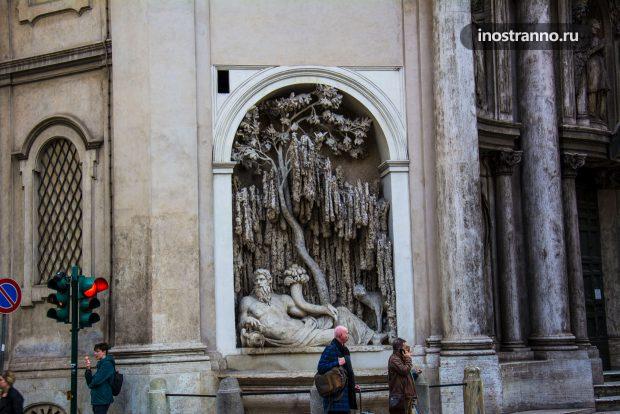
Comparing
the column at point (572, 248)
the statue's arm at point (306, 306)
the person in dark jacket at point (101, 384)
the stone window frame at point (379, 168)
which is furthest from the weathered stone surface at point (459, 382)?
the person in dark jacket at point (101, 384)

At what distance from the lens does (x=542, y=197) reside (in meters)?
19.3

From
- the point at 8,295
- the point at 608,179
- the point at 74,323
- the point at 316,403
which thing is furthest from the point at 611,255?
the point at 8,295

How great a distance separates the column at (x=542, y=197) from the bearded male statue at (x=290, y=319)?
143 inches

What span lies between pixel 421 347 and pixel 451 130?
129 inches

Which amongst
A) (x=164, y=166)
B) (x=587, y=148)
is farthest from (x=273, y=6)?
(x=587, y=148)

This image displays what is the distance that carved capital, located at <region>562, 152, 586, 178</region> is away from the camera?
20.0 metres

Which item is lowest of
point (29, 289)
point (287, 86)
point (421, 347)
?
point (421, 347)

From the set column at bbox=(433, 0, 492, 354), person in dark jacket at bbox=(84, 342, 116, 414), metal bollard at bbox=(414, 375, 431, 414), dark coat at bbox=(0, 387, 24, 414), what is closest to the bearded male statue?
column at bbox=(433, 0, 492, 354)

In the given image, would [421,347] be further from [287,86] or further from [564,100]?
[564,100]

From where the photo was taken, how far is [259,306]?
16.5m

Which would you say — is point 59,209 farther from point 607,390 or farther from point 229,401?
point 607,390

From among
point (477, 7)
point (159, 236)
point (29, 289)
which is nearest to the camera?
point (159, 236)

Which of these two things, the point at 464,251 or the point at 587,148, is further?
the point at 587,148

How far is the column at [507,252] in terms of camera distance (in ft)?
62.8
